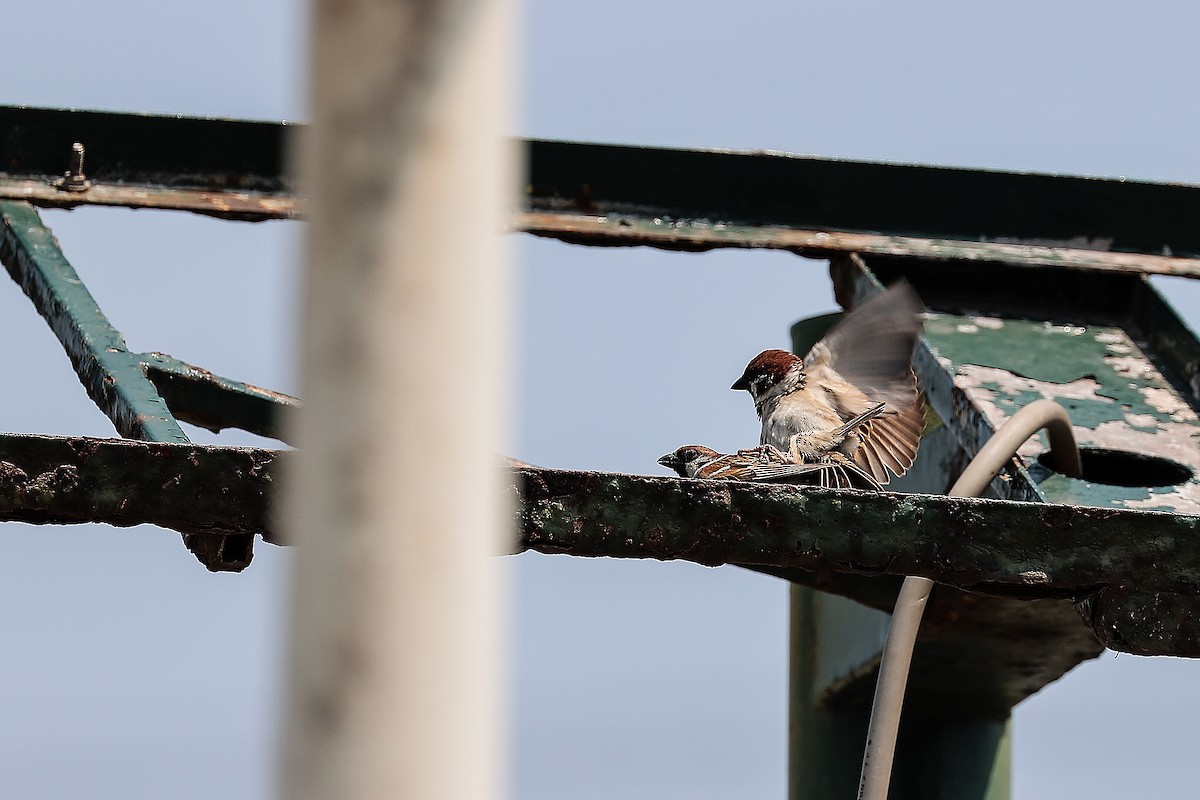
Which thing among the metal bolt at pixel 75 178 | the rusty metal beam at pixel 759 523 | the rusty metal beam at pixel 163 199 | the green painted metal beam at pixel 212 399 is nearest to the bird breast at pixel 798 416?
the green painted metal beam at pixel 212 399

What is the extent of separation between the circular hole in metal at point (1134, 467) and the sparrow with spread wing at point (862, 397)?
50 cm

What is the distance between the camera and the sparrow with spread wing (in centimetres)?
512

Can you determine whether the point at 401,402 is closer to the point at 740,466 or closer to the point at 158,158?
the point at 740,466

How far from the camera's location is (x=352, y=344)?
1.21 metres

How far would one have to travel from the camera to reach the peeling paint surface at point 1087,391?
4395mm

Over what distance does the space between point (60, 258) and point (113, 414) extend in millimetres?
1131

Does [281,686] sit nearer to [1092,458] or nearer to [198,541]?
[198,541]

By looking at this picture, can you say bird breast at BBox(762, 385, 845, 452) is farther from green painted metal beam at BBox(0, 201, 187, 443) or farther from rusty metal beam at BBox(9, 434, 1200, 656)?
rusty metal beam at BBox(9, 434, 1200, 656)

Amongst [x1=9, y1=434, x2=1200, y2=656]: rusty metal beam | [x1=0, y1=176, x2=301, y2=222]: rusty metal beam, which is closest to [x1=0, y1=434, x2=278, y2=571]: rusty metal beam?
[x1=9, y1=434, x2=1200, y2=656]: rusty metal beam

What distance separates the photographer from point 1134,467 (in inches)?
187

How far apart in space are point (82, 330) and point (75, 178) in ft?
4.60

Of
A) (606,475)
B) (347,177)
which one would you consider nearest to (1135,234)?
(606,475)

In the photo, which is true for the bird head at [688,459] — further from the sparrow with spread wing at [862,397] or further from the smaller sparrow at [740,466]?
the sparrow with spread wing at [862,397]

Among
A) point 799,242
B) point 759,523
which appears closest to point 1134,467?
point 799,242
